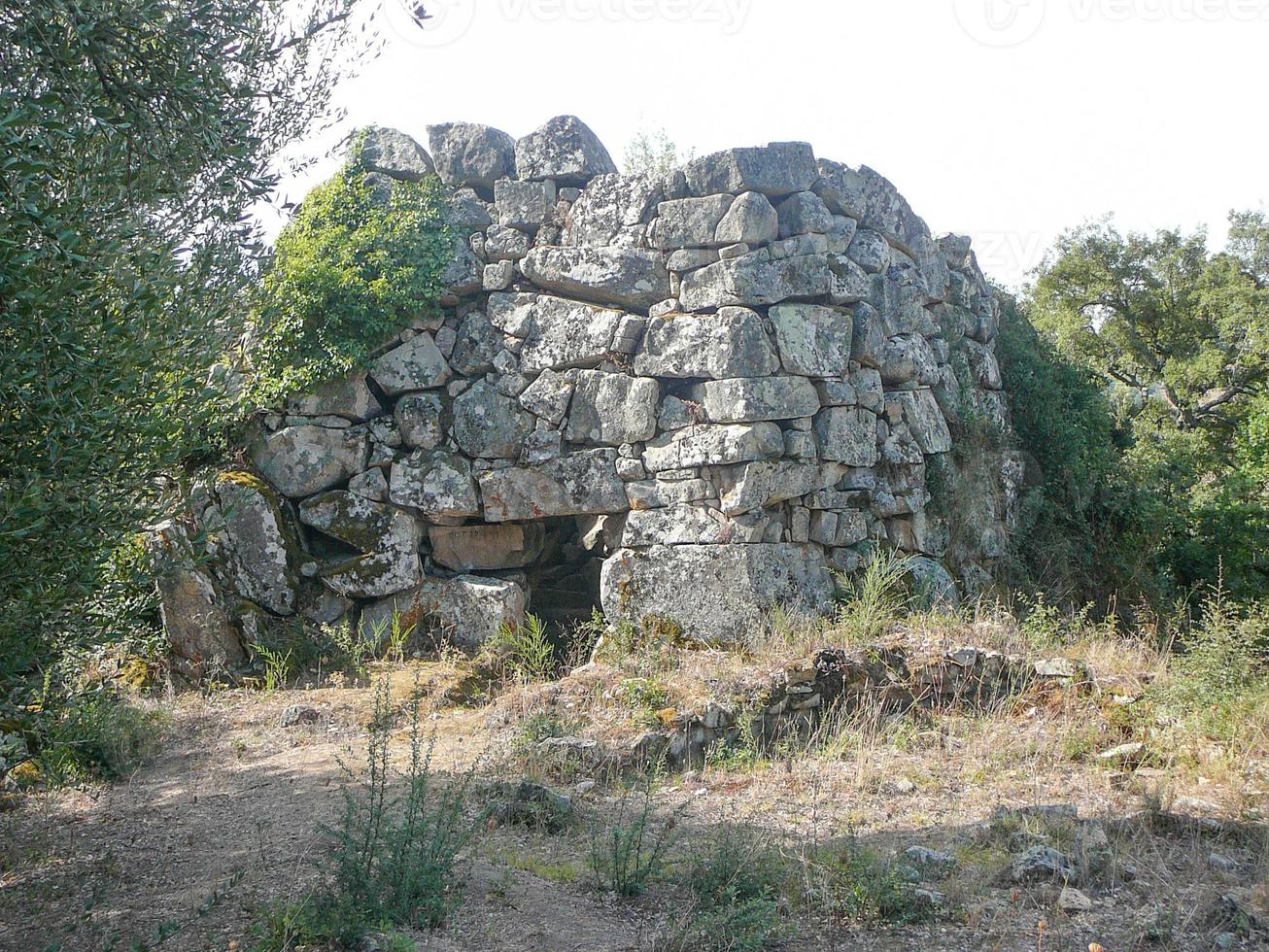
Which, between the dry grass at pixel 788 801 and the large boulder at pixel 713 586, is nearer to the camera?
the dry grass at pixel 788 801

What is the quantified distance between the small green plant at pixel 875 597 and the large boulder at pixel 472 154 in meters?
5.55

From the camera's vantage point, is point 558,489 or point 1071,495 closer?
point 558,489

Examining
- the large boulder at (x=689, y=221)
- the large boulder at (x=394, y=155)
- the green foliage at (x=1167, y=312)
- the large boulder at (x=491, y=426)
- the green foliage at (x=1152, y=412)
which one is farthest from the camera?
the green foliage at (x=1167, y=312)

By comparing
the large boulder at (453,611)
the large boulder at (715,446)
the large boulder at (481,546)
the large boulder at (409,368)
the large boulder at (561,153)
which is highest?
the large boulder at (561,153)

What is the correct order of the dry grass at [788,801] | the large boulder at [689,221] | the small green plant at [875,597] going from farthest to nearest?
the large boulder at [689,221] → the small green plant at [875,597] → the dry grass at [788,801]

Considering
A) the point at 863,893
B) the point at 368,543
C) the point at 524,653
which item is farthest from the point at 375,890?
the point at 368,543

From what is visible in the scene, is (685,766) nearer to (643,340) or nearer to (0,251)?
(643,340)

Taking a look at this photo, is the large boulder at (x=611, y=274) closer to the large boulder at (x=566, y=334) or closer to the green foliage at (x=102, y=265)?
the large boulder at (x=566, y=334)

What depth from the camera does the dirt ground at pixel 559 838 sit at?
457cm

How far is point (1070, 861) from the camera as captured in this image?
17.3 feet

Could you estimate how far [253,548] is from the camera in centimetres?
956

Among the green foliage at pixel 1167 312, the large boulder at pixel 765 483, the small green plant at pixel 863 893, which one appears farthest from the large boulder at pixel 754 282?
the green foliage at pixel 1167 312

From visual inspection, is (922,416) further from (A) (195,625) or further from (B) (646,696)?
(A) (195,625)

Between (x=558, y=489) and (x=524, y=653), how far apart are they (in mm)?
1628
